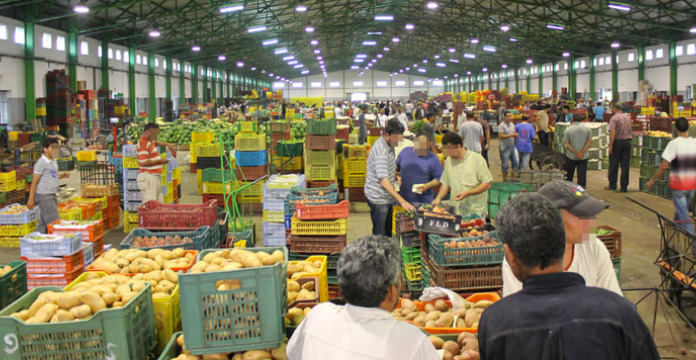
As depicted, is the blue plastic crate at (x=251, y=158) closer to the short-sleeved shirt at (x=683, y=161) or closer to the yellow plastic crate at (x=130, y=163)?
the yellow plastic crate at (x=130, y=163)

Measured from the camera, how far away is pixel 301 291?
159 inches

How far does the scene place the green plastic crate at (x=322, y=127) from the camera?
12266 millimetres

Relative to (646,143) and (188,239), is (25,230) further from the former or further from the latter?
(646,143)

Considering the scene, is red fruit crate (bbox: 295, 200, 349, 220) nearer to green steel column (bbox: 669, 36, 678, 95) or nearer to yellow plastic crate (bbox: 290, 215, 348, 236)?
yellow plastic crate (bbox: 290, 215, 348, 236)

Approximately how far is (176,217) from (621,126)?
9952 millimetres

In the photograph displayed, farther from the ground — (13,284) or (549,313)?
(549,313)

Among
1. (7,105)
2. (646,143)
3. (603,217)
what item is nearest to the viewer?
(603,217)

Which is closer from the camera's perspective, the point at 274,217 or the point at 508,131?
the point at 274,217

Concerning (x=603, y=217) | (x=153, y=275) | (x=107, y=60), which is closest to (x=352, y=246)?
(x=153, y=275)

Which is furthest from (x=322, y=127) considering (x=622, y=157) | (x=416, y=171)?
(x=622, y=157)

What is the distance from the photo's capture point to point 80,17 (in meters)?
24.6

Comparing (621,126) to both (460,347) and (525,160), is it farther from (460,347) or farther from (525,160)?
(460,347)

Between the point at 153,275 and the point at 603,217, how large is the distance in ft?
30.0

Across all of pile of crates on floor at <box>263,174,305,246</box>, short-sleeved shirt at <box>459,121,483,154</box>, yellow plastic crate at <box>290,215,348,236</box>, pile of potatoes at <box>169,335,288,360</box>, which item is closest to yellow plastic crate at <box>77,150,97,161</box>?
pile of crates on floor at <box>263,174,305,246</box>
